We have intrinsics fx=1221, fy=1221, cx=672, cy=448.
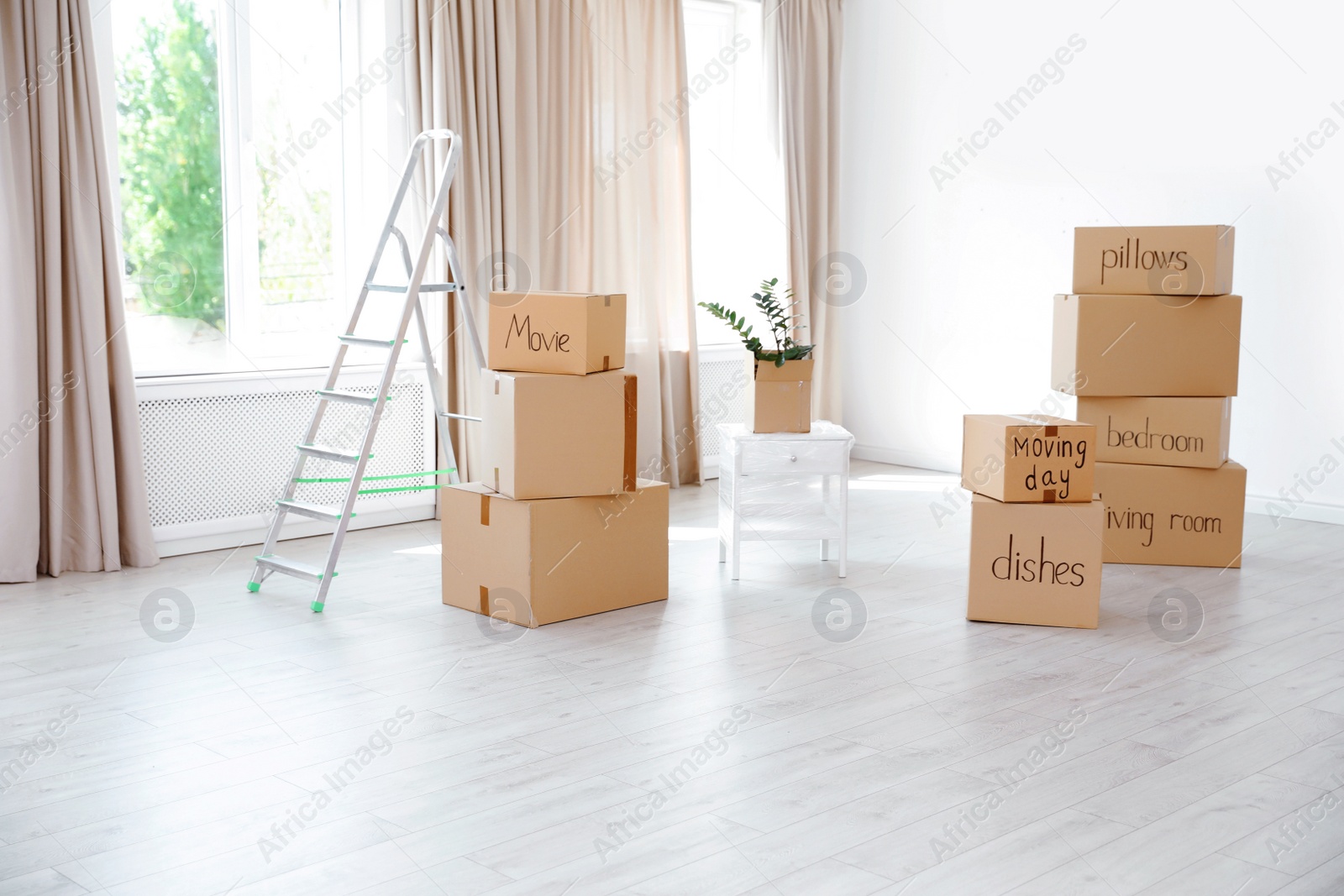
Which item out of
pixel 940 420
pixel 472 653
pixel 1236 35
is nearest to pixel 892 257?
pixel 940 420

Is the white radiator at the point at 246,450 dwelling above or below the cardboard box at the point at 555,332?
below

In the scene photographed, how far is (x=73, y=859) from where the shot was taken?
2139mm

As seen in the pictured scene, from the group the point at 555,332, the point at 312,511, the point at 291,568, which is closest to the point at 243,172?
the point at 312,511

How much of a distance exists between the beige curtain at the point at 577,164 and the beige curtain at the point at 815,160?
27.6 inches

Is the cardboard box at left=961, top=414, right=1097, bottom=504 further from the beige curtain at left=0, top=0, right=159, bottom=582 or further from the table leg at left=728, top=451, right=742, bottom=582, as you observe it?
the beige curtain at left=0, top=0, right=159, bottom=582

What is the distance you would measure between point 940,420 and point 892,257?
940mm

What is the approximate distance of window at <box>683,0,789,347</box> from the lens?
20.6 feet

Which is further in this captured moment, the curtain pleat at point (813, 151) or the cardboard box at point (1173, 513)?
the curtain pleat at point (813, 151)

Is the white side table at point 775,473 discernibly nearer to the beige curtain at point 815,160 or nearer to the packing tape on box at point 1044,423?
the packing tape on box at point 1044,423

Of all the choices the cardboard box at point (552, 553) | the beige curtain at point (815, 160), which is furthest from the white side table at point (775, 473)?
the beige curtain at point (815, 160)

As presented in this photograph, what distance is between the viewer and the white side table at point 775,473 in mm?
4145

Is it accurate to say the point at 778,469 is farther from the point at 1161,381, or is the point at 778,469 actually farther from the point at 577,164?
the point at 577,164

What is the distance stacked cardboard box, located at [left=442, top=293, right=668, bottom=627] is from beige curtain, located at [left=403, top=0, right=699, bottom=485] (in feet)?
4.98

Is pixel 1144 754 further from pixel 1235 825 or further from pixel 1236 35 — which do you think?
pixel 1236 35
